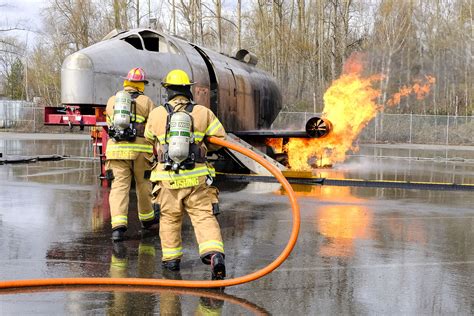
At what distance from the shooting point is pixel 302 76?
1826 inches

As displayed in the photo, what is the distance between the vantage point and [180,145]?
5.45 metres

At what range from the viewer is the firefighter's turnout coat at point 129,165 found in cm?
725

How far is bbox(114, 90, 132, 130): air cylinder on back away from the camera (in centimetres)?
722

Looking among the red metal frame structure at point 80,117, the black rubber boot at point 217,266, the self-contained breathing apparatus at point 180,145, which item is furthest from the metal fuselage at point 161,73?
the black rubber boot at point 217,266

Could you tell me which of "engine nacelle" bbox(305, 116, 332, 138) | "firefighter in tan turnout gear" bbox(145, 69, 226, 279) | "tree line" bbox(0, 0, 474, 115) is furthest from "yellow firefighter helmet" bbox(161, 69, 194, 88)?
"tree line" bbox(0, 0, 474, 115)

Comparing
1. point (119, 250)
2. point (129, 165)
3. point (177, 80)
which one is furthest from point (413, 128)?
point (177, 80)

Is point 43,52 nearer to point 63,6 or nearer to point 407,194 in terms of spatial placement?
point 63,6

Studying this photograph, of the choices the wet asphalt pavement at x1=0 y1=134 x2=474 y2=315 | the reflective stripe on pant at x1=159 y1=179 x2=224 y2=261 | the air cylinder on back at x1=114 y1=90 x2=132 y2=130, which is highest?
the air cylinder on back at x1=114 y1=90 x2=132 y2=130

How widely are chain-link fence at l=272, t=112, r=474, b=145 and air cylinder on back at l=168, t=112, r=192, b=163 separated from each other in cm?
3308

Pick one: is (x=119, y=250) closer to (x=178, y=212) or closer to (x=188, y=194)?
(x=178, y=212)

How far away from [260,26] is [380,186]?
112 feet

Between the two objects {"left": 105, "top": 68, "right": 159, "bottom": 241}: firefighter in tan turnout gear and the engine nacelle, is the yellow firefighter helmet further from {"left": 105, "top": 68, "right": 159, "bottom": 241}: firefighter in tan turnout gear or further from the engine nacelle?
→ the engine nacelle

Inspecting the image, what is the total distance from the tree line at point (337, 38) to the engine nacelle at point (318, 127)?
21957mm

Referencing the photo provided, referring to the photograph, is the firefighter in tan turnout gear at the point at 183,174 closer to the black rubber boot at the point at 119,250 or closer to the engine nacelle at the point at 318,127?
the black rubber boot at the point at 119,250
